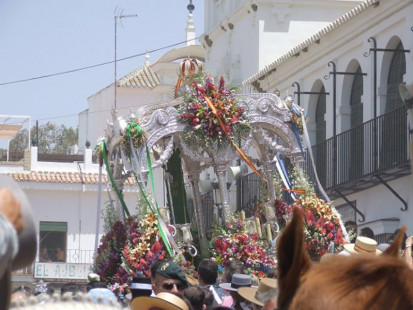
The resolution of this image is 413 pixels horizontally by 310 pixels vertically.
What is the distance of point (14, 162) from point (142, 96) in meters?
7.32

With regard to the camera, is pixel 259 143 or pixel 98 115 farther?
pixel 98 115

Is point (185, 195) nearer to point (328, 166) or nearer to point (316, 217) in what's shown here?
point (316, 217)

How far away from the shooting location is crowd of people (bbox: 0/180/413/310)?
6.31 feet

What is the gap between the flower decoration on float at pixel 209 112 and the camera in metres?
16.2

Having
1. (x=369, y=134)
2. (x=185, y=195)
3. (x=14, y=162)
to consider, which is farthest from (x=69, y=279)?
(x=185, y=195)

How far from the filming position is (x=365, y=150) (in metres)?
23.8

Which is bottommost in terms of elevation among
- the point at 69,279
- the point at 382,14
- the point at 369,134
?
the point at 69,279

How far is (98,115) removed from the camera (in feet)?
170

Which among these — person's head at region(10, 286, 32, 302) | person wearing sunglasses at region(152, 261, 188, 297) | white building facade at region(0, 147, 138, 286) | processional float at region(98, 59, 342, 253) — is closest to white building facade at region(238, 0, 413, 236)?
processional float at region(98, 59, 342, 253)

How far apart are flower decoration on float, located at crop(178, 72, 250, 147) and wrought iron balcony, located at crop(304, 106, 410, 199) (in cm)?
568

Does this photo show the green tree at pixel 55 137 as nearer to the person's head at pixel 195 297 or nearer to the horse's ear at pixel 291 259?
the person's head at pixel 195 297

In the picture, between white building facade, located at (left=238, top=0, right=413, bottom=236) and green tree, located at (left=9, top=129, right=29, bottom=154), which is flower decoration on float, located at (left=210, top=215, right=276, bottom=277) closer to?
white building facade, located at (left=238, top=0, right=413, bottom=236)

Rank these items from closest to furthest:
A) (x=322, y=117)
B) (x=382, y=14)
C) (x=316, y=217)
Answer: (x=316, y=217)
(x=382, y=14)
(x=322, y=117)

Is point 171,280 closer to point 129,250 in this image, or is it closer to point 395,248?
point 129,250
